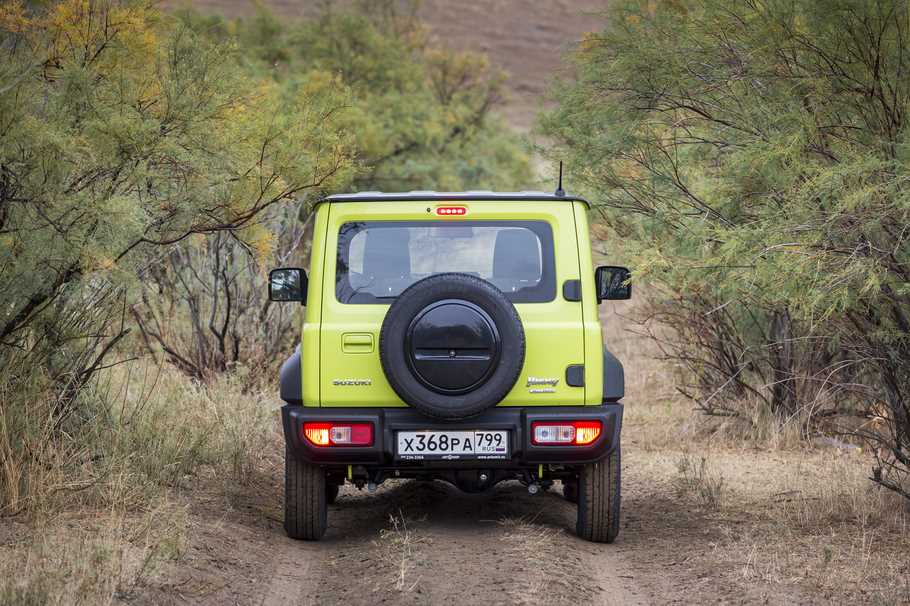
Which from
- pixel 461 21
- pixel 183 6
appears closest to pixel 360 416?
pixel 183 6

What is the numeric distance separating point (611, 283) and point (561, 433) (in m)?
0.98

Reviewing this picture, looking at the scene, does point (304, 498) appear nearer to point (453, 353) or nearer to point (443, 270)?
point (453, 353)

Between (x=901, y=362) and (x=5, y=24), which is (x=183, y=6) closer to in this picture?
(x=5, y=24)

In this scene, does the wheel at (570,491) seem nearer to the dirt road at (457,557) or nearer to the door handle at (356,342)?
the dirt road at (457,557)

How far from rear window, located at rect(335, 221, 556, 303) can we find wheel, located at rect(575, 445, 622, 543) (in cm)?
104

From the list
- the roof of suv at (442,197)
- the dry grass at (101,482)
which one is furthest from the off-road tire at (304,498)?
the roof of suv at (442,197)

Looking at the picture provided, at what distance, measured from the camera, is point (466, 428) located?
6.56m

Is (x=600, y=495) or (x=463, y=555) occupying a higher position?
(x=600, y=495)

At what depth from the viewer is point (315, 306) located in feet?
22.3

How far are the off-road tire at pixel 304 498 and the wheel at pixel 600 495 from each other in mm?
1530

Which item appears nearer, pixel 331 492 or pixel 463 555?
pixel 463 555

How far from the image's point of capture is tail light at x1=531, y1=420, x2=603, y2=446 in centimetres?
659

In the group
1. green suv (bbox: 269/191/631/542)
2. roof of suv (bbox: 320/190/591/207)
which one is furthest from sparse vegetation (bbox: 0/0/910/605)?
roof of suv (bbox: 320/190/591/207)

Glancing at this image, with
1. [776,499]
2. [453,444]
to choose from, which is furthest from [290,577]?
[776,499]
